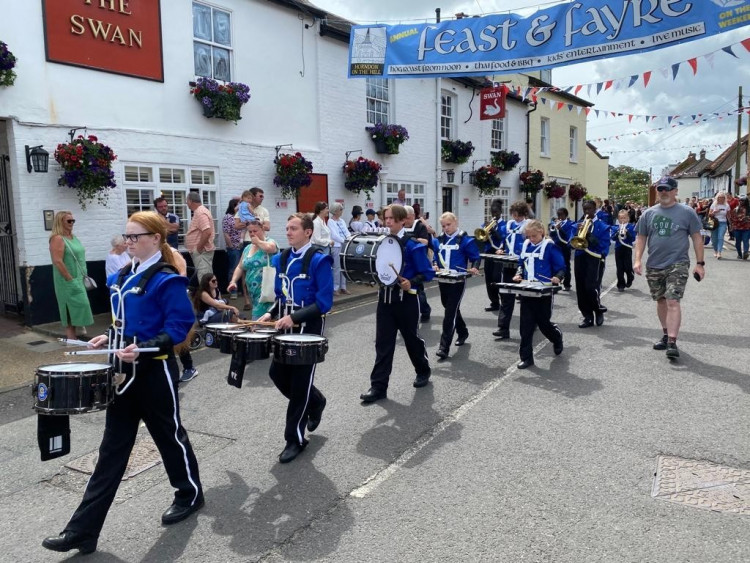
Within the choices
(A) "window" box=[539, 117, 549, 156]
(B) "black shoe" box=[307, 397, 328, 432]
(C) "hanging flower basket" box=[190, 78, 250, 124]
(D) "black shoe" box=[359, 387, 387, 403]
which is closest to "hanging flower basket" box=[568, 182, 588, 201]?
(A) "window" box=[539, 117, 549, 156]

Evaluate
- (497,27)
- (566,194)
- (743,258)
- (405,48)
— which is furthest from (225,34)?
(566,194)

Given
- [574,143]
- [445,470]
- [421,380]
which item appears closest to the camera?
[445,470]

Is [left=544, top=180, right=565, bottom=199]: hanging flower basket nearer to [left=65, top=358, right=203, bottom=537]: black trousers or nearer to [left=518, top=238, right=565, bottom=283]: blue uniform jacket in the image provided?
[left=518, top=238, right=565, bottom=283]: blue uniform jacket

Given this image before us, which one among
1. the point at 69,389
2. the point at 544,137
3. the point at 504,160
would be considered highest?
the point at 544,137

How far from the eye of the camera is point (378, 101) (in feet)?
54.5

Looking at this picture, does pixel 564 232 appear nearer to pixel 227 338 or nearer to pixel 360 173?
pixel 360 173

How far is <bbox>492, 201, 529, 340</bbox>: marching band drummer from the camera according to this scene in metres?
8.52

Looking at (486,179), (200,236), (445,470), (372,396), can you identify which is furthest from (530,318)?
(486,179)

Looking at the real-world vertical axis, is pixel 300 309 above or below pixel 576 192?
below

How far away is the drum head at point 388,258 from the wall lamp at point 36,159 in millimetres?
5808

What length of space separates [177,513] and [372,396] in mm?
2463

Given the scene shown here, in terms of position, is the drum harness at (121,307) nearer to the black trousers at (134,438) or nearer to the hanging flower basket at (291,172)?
the black trousers at (134,438)

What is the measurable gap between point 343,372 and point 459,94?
15542mm

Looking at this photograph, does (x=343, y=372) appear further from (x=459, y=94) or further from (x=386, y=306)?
(x=459, y=94)
